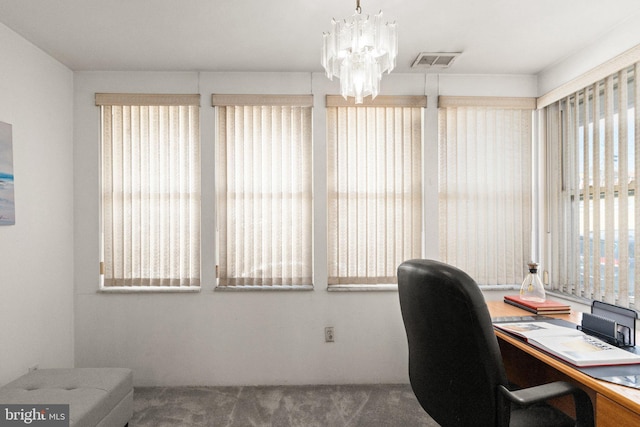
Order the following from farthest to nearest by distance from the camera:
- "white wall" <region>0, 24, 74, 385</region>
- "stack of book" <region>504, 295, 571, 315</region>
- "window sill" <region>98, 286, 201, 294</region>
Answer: "window sill" <region>98, 286, 201, 294</region> → "white wall" <region>0, 24, 74, 385</region> → "stack of book" <region>504, 295, 571, 315</region>

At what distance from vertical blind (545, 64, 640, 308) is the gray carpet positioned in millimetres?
1487

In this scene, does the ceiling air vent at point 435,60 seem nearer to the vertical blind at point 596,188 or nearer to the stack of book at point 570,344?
the vertical blind at point 596,188

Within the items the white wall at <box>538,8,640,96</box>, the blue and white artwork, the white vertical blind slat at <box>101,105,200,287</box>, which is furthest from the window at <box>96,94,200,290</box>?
the white wall at <box>538,8,640,96</box>

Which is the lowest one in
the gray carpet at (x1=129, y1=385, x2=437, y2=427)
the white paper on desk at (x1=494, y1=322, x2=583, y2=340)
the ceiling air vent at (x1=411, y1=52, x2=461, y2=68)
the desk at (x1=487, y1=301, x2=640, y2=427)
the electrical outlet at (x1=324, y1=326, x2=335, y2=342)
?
the gray carpet at (x1=129, y1=385, x2=437, y2=427)

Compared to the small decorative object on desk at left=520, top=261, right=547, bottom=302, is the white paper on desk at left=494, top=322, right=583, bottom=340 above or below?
below

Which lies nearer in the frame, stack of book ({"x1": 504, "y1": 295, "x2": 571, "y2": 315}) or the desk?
the desk

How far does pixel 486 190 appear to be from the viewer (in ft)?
9.73

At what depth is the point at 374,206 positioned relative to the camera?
9.64 feet

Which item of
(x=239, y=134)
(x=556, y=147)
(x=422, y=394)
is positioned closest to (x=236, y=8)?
(x=239, y=134)

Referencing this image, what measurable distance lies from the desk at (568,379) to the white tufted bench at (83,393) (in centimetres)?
212

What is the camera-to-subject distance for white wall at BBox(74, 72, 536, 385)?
9.42 feet

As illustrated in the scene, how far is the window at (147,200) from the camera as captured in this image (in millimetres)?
2893

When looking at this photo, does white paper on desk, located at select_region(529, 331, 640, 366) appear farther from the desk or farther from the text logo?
the text logo

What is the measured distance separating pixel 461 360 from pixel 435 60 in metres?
2.22
